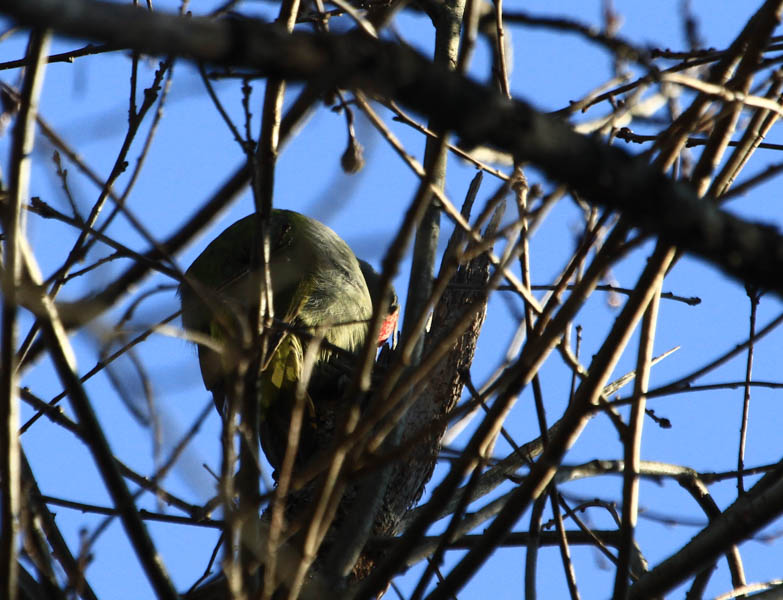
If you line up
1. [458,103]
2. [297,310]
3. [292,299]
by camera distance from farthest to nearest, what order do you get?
1. [292,299]
2. [297,310]
3. [458,103]

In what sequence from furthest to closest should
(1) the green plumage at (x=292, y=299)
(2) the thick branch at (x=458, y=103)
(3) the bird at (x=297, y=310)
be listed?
(1) the green plumage at (x=292, y=299), (3) the bird at (x=297, y=310), (2) the thick branch at (x=458, y=103)

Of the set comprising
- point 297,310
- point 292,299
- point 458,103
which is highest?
point 292,299

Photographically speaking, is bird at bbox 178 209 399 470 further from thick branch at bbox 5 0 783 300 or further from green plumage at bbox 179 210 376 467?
thick branch at bbox 5 0 783 300

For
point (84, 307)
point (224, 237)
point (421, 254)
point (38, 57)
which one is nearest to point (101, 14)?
point (38, 57)

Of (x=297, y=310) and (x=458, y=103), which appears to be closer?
(x=458, y=103)

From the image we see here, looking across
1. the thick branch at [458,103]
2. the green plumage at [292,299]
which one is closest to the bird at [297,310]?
the green plumage at [292,299]

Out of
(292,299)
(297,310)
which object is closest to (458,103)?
(297,310)

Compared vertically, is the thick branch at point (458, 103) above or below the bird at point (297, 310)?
below

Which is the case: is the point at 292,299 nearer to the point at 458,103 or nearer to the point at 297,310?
the point at 297,310

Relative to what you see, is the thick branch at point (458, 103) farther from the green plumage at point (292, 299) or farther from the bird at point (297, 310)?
the green plumage at point (292, 299)

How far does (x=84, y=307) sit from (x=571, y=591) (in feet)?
4.53

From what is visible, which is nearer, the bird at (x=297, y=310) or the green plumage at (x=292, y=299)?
the bird at (x=297, y=310)

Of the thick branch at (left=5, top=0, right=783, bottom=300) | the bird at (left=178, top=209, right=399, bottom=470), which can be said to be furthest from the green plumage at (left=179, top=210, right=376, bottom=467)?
the thick branch at (left=5, top=0, right=783, bottom=300)

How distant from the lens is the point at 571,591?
7.21ft
